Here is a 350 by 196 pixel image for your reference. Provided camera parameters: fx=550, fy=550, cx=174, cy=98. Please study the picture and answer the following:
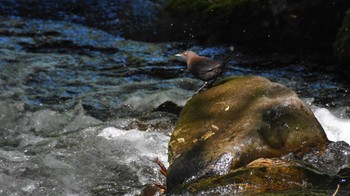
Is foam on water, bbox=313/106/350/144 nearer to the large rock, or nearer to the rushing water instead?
the rushing water

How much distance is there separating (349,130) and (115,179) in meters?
2.81

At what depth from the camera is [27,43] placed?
9766 mm

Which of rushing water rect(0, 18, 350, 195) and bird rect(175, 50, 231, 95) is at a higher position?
bird rect(175, 50, 231, 95)

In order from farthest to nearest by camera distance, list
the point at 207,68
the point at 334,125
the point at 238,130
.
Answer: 1. the point at 334,125
2. the point at 207,68
3. the point at 238,130

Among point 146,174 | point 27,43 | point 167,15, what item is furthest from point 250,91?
point 167,15

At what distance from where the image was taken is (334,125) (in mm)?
6480

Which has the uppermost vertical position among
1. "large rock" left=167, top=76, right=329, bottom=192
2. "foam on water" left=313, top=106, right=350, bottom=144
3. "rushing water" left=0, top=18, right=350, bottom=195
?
"large rock" left=167, top=76, right=329, bottom=192

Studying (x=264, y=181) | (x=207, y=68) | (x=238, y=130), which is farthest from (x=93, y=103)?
(x=264, y=181)

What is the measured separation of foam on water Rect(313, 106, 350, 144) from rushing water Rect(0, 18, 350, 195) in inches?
0.5

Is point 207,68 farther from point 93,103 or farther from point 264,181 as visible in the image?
point 264,181

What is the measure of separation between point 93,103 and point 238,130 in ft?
10.5

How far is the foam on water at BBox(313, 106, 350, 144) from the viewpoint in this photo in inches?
245

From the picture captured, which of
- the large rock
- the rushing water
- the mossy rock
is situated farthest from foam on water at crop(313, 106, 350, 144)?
the mossy rock

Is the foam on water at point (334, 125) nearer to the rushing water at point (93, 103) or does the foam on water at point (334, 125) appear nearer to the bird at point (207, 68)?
the rushing water at point (93, 103)
